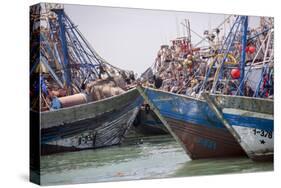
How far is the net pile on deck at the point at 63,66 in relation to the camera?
8055 mm

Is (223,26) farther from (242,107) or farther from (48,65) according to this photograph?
(48,65)

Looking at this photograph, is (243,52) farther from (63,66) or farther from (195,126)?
(63,66)

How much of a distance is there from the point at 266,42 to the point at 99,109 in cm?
281

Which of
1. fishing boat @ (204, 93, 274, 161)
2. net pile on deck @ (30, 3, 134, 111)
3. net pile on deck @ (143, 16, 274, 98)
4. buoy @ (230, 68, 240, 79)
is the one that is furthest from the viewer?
buoy @ (230, 68, 240, 79)

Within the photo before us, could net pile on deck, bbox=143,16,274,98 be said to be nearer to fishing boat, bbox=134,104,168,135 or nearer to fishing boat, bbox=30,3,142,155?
fishing boat, bbox=134,104,168,135

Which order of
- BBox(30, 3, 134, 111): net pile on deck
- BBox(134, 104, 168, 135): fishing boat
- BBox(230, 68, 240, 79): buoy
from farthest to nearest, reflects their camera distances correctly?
1. BBox(230, 68, 240, 79): buoy
2. BBox(134, 104, 168, 135): fishing boat
3. BBox(30, 3, 134, 111): net pile on deck

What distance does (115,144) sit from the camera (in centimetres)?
864

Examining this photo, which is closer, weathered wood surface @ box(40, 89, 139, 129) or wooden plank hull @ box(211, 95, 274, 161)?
weathered wood surface @ box(40, 89, 139, 129)

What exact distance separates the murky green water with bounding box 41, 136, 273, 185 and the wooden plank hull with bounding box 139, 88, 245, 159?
0.42 feet

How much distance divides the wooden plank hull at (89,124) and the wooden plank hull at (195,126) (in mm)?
414

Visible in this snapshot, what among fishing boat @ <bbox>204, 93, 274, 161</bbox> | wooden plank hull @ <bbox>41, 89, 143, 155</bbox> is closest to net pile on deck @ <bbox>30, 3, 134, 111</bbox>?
wooden plank hull @ <bbox>41, 89, 143, 155</bbox>

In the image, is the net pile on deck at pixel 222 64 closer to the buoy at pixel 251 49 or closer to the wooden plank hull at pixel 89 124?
the buoy at pixel 251 49

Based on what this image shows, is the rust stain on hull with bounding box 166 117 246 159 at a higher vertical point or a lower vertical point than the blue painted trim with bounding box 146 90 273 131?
lower

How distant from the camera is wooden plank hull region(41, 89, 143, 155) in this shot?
813 centimetres
